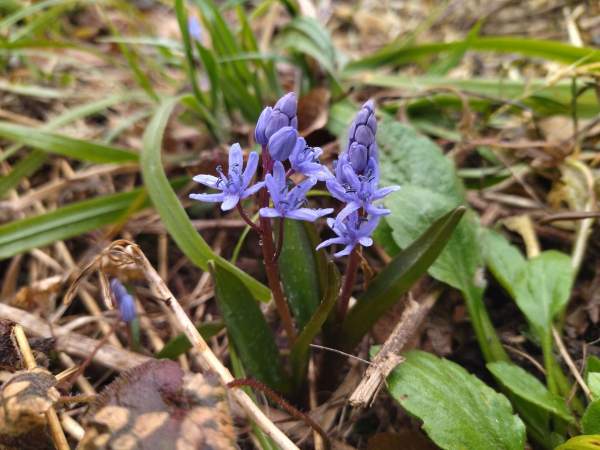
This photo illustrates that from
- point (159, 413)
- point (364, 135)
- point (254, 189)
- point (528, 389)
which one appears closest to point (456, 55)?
point (364, 135)

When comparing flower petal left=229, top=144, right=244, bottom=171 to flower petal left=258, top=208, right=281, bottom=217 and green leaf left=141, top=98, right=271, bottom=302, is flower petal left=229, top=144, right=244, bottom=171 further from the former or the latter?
green leaf left=141, top=98, right=271, bottom=302

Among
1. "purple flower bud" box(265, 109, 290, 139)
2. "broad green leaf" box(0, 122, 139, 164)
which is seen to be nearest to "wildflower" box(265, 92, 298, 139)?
"purple flower bud" box(265, 109, 290, 139)

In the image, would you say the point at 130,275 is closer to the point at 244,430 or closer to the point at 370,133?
the point at 244,430

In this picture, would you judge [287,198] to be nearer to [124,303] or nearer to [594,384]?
[124,303]

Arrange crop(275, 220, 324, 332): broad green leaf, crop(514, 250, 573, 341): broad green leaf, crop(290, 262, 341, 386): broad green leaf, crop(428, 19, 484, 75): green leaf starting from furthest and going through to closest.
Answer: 1. crop(428, 19, 484, 75): green leaf
2. crop(514, 250, 573, 341): broad green leaf
3. crop(275, 220, 324, 332): broad green leaf
4. crop(290, 262, 341, 386): broad green leaf

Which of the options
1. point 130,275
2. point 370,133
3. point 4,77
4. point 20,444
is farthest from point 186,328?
point 4,77

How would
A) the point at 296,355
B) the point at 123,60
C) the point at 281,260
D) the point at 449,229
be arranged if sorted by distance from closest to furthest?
1. the point at 449,229
2. the point at 296,355
3. the point at 281,260
4. the point at 123,60
